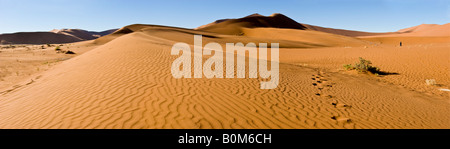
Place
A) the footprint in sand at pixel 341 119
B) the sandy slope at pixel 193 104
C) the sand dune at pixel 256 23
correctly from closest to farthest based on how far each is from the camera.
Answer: the sandy slope at pixel 193 104 < the footprint in sand at pixel 341 119 < the sand dune at pixel 256 23

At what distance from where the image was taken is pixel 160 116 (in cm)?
392

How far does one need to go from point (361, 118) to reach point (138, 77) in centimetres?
581

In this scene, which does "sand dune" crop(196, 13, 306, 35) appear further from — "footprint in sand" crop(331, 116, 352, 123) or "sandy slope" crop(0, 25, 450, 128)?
"footprint in sand" crop(331, 116, 352, 123)

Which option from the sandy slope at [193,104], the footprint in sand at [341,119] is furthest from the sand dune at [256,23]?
the footprint in sand at [341,119]

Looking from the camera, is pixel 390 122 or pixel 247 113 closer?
pixel 247 113

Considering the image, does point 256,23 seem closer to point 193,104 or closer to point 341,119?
point 341,119

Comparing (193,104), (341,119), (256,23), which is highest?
(256,23)

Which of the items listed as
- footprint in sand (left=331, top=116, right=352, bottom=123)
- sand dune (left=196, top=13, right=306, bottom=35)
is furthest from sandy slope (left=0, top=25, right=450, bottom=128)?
sand dune (left=196, top=13, right=306, bottom=35)

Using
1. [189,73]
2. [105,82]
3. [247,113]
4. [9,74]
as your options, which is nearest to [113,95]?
[105,82]

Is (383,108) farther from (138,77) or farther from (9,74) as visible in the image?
(9,74)

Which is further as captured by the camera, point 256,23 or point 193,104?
point 256,23

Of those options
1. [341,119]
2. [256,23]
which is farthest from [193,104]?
[256,23]

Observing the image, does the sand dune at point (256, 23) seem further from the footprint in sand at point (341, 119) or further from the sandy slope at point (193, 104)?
the footprint in sand at point (341, 119)
